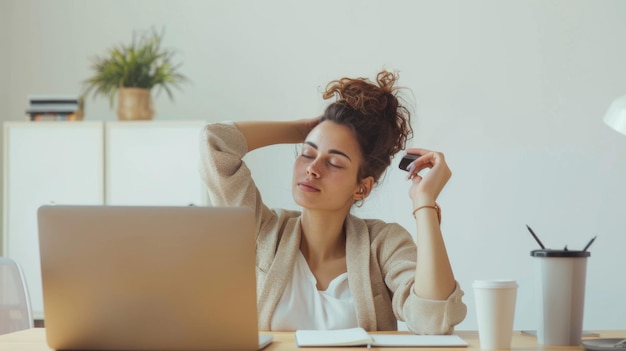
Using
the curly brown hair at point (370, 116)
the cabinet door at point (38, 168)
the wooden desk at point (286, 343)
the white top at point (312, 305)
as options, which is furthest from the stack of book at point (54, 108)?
the wooden desk at point (286, 343)

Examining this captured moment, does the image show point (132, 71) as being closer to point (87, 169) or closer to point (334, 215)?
point (87, 169)

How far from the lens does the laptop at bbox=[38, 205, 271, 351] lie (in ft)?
4.47

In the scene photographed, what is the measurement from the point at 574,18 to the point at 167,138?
2.21 m

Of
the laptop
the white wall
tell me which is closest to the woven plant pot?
the white wall

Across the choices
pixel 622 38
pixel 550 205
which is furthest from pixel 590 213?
pixel 622 38

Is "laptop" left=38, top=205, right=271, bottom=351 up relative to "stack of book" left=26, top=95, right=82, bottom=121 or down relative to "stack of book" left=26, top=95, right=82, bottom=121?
down

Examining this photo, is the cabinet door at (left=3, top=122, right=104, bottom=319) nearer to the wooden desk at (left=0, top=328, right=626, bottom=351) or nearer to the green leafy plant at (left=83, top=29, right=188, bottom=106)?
the green leafy plant at (left=83, top=29, right=188, bottom=106)

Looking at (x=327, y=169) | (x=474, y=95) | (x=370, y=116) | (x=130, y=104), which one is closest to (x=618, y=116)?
(x=370, y=116)

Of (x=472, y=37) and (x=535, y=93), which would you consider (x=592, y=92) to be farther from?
(x=472, y=37)

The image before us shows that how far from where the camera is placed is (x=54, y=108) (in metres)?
4.25

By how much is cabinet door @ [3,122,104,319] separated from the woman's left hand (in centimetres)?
242

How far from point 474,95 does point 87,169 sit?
6.65 feet

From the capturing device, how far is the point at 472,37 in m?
4.52

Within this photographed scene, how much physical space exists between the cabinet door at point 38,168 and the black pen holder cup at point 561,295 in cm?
289
